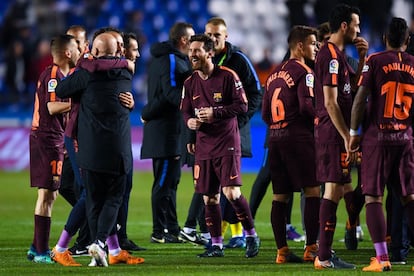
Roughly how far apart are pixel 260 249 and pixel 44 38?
14.1 metres

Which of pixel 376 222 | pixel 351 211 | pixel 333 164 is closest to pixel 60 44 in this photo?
pixel 333 164

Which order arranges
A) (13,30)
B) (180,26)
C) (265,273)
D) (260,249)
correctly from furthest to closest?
(13,30) < (180,26) < (260,249) < (265,273)

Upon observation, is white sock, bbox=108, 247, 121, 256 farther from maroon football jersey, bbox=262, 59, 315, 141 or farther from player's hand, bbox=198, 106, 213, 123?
maroon football jersey, bbox=262, 59, 315, 141

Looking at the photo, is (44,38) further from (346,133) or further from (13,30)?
(346,133)

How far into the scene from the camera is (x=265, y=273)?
7949mm

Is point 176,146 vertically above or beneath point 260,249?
above

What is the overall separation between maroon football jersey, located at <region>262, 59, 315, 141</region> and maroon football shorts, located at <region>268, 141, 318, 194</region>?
78 mm

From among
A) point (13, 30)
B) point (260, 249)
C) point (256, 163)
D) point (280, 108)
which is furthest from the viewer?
point (13, 30)

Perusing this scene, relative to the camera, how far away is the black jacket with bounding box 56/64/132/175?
8.34 metres

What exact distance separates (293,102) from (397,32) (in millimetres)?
1211

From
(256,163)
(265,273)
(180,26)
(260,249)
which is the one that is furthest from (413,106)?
(256,163)

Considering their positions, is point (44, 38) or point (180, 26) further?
point (44, 38)

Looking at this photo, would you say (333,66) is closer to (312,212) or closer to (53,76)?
(312,212)

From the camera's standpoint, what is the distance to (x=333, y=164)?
26.8 ft
